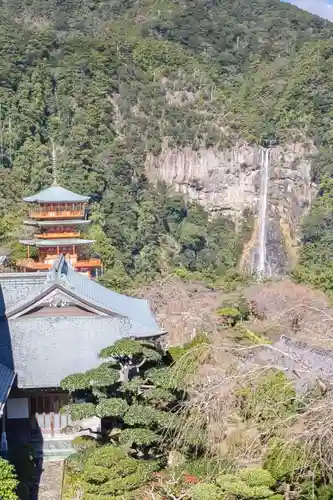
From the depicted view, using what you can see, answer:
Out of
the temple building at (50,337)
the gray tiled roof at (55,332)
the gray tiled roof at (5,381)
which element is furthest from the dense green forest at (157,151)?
the gray tiled roof at (5,381)

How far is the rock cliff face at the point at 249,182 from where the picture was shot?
183 ft

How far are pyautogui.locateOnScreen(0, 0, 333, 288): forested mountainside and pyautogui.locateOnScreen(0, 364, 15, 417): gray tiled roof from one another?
20419 mm

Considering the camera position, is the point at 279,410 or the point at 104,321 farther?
the point at 104,321

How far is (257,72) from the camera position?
77.8 meters

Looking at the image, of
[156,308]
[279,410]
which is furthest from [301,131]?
[279,410]

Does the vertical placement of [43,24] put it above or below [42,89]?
above

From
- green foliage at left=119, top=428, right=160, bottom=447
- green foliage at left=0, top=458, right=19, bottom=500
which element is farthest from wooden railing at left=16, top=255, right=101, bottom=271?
green foliage at left=0, top=458, right=19, bottom=500

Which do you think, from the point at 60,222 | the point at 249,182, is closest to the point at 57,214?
the point at 60,222

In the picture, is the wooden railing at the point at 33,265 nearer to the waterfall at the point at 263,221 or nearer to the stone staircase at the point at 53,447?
the stone staircase at the point at 53,447

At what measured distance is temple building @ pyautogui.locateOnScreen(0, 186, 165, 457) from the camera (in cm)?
1161

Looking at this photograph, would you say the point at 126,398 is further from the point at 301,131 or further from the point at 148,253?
the point at 301,131

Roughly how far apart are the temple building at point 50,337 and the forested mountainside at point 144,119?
711 inches

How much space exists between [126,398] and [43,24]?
82.0 m

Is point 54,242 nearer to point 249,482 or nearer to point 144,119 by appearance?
point 249,482
